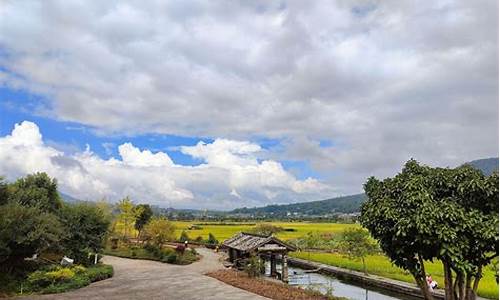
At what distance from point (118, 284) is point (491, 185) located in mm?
17842

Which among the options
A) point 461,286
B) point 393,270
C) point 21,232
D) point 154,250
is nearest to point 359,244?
point 393,270

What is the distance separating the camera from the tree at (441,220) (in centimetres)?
765

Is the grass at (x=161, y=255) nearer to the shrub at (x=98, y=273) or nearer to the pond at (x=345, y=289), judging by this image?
the shrub at (x=98, y=273)

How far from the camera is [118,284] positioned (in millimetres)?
20766

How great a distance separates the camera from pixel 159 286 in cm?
2012

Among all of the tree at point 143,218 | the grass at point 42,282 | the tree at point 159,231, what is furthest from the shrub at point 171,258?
the tree at point 143,218

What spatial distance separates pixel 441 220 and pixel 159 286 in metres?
15.5

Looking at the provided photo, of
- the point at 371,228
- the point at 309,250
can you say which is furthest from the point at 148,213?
the point at 371,228

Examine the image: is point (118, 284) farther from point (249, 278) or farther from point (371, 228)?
point (371, 228)

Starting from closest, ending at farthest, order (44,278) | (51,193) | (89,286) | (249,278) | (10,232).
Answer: (10,232)
(44,278)
(89,286)
(249,278)
(51,193)

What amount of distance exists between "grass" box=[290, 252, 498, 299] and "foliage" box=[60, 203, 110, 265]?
1610 cm

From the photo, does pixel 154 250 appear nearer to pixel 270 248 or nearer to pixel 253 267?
pixel 270 248

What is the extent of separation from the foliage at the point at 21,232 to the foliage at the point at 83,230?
13.6 ft

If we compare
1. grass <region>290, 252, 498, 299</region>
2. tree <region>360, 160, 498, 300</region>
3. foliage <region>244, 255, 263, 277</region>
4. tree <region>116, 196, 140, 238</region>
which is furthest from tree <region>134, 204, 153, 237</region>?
tree <region>360, 160, 498, 300</region>
